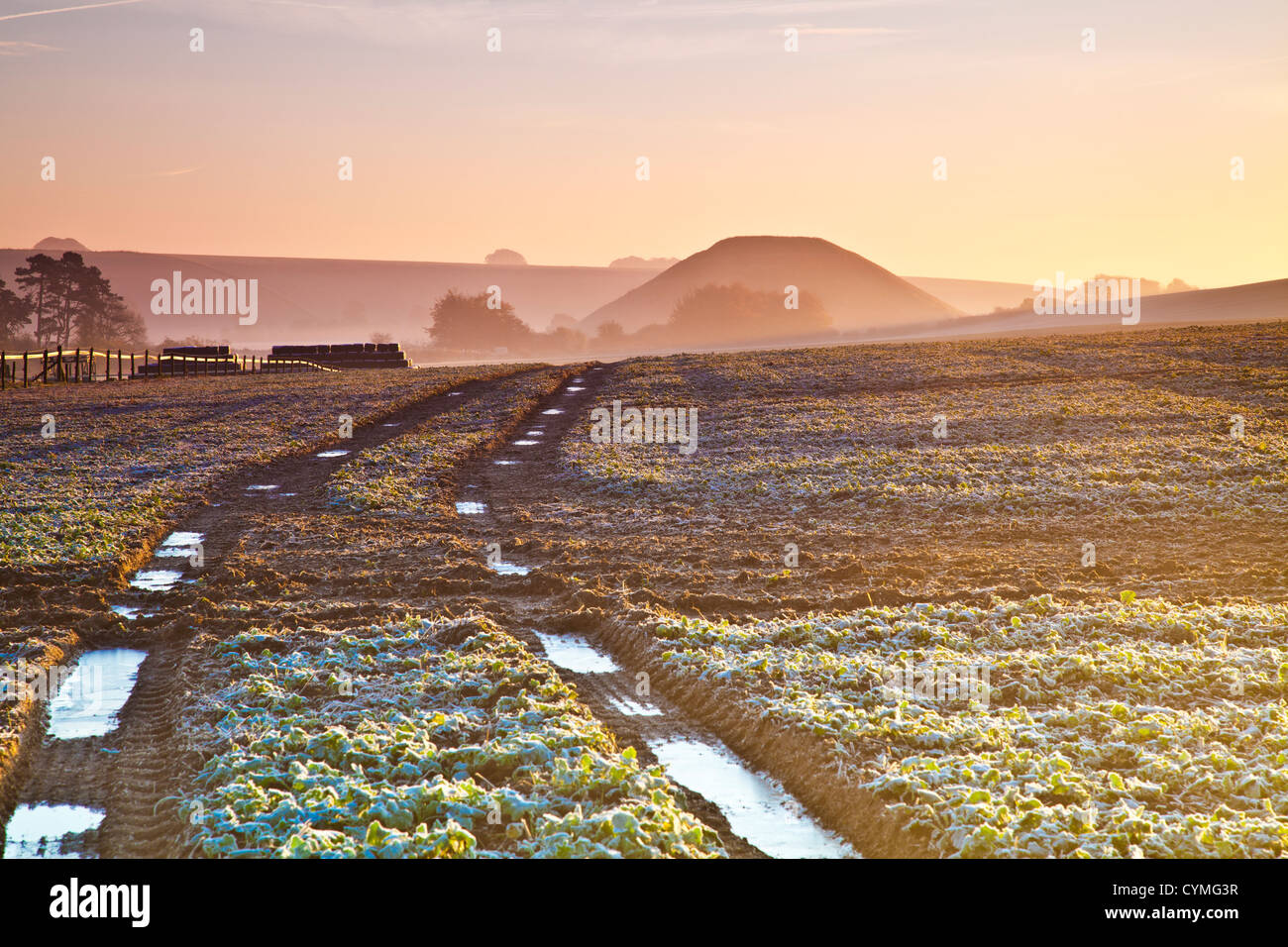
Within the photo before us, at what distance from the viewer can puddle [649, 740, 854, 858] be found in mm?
7121

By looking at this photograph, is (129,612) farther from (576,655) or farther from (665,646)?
(665,646)

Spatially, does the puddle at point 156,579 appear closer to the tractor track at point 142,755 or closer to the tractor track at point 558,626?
the tractor track at point 142,755

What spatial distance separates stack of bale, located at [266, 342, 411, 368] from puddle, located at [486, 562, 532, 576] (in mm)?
61362

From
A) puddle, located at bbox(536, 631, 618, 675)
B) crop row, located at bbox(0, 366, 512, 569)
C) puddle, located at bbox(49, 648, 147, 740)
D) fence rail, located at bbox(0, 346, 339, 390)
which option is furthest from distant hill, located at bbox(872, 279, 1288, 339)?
puddle, located at bbox(49, 648, 147, 740)

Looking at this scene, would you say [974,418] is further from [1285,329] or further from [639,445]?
[1285,329]

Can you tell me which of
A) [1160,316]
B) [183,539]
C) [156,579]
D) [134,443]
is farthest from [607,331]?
[156,579]

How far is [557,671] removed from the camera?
34.9ft

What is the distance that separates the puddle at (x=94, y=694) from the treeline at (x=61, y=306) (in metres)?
125

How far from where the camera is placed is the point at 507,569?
50.2ft

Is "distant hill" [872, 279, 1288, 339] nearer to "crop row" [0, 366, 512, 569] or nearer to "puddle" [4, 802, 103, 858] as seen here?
"crop row" [0, 366, 512, 569]

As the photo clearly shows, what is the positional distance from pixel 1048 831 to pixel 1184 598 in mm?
7548

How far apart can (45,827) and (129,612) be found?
614 cm

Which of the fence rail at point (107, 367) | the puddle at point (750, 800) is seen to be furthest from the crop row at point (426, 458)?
the fence rail at point (107, 367)

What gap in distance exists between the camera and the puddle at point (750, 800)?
23.4 feet
